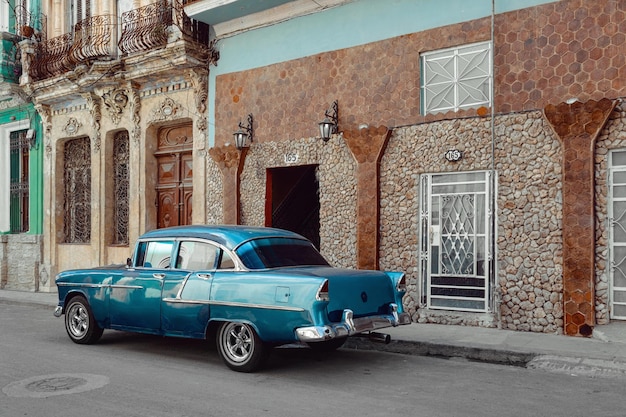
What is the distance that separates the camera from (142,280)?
7918 millimetres

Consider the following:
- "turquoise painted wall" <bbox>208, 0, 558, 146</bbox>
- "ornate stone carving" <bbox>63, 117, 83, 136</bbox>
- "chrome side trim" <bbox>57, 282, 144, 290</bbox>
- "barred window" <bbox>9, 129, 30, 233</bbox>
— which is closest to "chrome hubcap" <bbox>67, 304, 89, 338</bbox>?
"chrome side trim" <bbox>57, 282, 144, 290</bbox>

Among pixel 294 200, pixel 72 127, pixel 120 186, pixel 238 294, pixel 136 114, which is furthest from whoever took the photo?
pixel 72 127

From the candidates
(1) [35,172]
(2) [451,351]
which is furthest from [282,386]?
(1) [35,172]

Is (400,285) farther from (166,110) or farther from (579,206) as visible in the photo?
(166,110)

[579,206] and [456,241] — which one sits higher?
[579,206]

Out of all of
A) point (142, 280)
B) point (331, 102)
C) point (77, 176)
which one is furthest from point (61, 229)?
point (142, 280)

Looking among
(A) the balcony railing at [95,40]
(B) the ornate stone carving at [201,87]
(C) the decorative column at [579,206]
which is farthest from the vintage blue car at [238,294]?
(A) the balcony railing at [95,40]

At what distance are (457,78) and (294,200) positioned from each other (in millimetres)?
4747

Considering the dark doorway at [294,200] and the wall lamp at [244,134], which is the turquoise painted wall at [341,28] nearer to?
the wall lamp at [244,134]

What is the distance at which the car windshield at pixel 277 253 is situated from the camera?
724cm

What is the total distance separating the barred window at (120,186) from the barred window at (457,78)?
29.0 feet

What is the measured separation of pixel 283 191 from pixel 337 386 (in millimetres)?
7436

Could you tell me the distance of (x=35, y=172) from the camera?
18266mm

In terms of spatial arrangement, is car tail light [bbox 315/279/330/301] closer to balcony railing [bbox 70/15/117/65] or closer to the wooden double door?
the wooden double door
